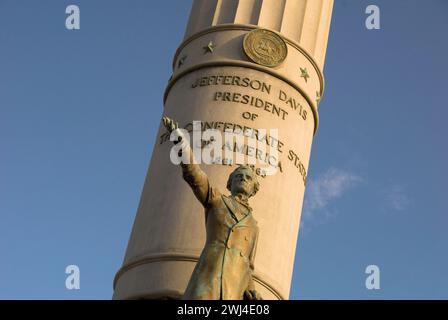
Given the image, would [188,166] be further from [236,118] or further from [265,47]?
[265,47]

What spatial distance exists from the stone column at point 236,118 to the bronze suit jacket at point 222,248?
3.99 meters

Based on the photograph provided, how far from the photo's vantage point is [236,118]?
16.6 meters

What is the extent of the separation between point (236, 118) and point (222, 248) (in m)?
6.62

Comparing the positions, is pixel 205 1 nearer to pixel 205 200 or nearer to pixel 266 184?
pixel 266 184

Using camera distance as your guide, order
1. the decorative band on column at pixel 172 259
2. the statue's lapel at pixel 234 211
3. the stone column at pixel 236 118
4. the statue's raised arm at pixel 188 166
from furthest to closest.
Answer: the stone column at pixel 236 118
the decorative band on column at pixel 172 259
the statue's lapel at pixel 234 211
the statue's raised arm at pixel 188 166

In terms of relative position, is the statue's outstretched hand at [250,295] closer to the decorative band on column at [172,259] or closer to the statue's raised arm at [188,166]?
the statue's raised arm at [188,166]

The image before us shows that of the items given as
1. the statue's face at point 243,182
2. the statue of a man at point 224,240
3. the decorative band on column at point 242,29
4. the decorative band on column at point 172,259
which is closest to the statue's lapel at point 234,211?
the statue of a man at point 224,240

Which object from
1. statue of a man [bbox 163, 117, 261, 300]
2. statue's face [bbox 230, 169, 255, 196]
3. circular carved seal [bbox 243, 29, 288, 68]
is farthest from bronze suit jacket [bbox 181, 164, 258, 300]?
circular carved seal [bbox 243, 29, 288, 68]

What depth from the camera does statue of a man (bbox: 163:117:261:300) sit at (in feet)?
32.3

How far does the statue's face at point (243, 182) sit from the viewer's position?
36.2ft

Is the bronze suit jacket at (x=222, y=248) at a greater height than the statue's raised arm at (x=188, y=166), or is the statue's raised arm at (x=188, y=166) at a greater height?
the statue's raised arm at (x=188, y=166)

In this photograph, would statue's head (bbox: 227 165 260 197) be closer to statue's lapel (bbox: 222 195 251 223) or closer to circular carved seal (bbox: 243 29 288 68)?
statue's lapel (bbox: 222 195 251 223)

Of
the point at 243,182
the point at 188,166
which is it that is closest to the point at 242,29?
the point at 243,182
